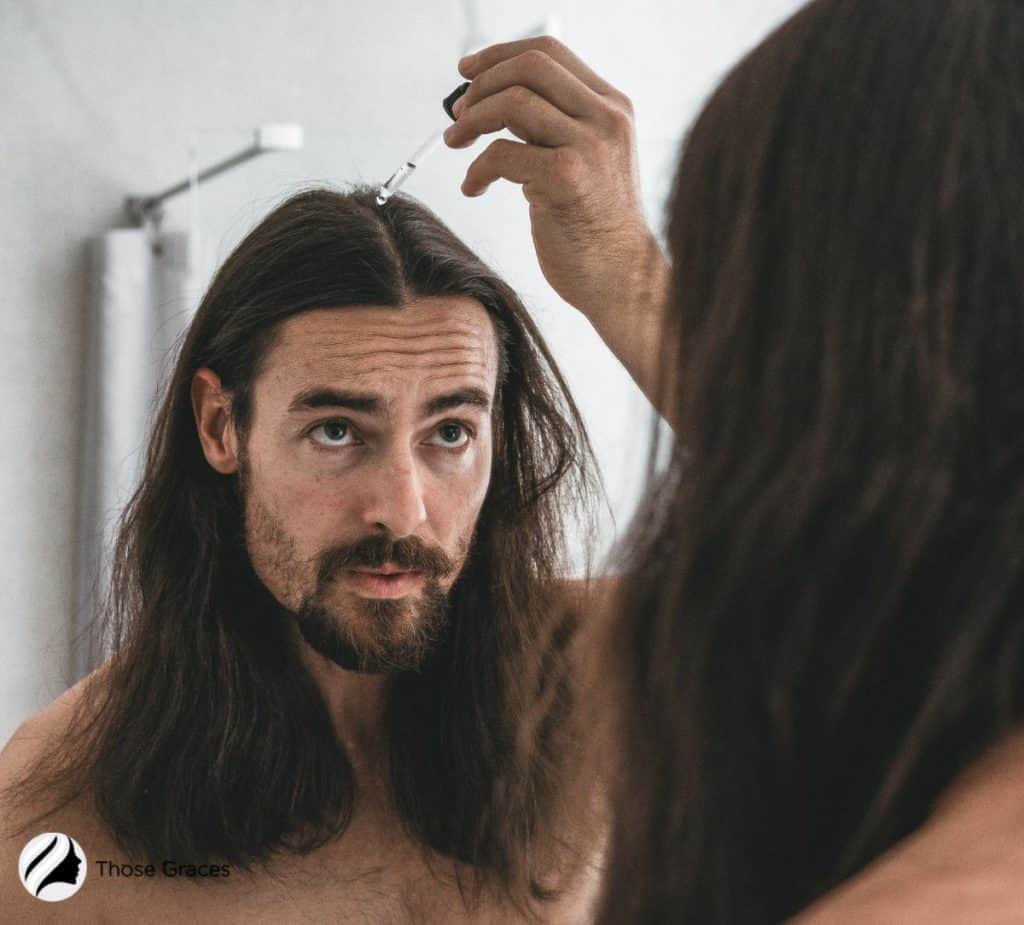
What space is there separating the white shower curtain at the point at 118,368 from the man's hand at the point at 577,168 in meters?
0.47

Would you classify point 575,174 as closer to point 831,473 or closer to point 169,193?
point 831,473

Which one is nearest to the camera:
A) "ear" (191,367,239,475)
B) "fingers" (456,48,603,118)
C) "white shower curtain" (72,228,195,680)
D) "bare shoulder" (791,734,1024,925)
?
"bare shoulder" (791,734,1024,925)

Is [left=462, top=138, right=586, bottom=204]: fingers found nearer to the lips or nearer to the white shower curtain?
the lips

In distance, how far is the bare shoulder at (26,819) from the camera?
0.80 m

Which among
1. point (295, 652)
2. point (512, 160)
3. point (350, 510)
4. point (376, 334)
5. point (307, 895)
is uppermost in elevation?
point (512, 160)

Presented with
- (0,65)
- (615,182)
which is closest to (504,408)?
(615,182)

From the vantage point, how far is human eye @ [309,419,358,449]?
0.86m

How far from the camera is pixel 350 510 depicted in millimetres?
857

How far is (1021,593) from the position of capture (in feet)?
1.13

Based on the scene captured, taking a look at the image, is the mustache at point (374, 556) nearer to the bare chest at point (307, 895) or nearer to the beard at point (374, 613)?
the beard at point (374, 613)

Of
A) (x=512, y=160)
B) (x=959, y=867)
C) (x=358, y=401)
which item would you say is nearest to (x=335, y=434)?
(x=358, y=401)

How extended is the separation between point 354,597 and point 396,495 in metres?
0.09

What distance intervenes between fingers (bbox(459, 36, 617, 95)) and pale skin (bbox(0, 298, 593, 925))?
0.19 m

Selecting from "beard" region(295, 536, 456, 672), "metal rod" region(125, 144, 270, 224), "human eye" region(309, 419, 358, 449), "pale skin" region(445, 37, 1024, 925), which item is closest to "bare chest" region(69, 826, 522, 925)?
"beard" region(295, 536, 456, 672)
